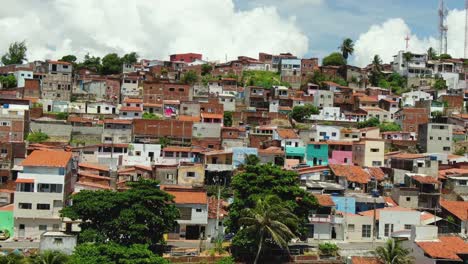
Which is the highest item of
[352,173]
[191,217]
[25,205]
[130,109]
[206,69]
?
[206,69]

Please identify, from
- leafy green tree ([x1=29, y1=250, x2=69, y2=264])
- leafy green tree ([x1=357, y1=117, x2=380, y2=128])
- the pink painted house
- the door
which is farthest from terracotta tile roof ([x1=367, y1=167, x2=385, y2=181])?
leafy green tree ([x1=29, y1=250, x2=69, y2=264])

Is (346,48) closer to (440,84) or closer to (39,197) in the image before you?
(440,84)

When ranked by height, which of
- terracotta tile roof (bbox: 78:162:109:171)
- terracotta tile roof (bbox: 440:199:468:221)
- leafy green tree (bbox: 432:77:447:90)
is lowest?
terracotta tile roof (bbox: 440:199:468:221)

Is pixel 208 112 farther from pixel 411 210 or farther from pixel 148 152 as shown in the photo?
pixel 411 210

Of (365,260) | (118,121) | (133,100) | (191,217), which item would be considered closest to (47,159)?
(191,217)

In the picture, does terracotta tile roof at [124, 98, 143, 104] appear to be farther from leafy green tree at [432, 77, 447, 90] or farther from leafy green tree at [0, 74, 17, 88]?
leafy green tree at [432, 77, 447, 90]

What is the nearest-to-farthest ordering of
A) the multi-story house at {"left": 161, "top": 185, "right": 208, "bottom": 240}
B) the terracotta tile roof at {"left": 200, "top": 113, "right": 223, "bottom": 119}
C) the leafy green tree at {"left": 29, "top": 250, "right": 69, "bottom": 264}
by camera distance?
the leafy green tree at {"left": 29, "top": 250, "right": 69, "bottom": 264} < the multi-story house at {"left": 161, "top": 185, "right": 208, "bottom": 240} < the terracotta tile roof at {"left": 200, "top": 113, "right": 223, "bottom": 119}
